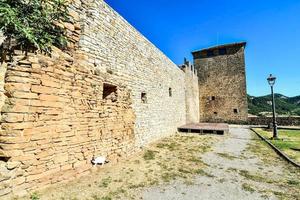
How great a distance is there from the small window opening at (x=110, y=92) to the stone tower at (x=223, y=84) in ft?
59.1

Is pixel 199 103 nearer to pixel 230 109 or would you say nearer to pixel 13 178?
pixel 230 109

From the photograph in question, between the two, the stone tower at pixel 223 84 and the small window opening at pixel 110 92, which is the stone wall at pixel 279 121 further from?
the small window opening at pixel 110 92

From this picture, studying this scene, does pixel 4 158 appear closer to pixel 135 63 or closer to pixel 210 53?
pixel 135 63

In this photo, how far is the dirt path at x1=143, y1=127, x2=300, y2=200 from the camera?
3.69 metres

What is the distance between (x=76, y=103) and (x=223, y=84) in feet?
66.5

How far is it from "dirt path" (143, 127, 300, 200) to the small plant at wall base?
3.65 metres

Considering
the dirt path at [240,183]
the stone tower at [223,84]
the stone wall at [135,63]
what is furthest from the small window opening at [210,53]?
the dirt path at [240,183]

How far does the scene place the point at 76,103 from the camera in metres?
4.53

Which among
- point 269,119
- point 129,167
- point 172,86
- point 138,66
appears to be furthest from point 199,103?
point 129,167

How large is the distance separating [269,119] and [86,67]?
65.0 feet

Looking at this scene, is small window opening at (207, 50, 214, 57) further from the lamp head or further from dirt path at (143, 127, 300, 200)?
dirt path at (143, 127, 300, 200)

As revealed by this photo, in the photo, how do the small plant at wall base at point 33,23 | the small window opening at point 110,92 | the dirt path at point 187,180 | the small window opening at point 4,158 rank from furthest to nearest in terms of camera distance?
the small window opening at point 110,92, the dirt path at point 187,180, the small plant at wall base at point 33,23, the small window opening at point 4,158

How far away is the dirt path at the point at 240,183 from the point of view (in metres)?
3.69

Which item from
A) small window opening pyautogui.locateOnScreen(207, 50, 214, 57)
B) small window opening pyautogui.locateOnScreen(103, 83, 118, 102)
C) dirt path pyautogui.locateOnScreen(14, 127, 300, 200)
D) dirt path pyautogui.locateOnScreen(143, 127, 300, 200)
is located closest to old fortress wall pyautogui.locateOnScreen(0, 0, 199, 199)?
small window opening pyautogui.locateOnScreen(103, 83, 118, 102)
